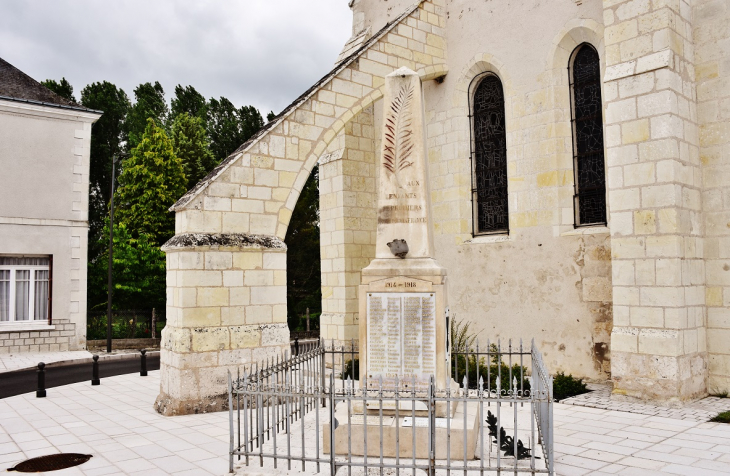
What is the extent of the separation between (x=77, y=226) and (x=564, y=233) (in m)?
13.5

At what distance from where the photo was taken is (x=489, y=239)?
431 inches

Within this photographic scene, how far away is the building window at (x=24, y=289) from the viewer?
1562 centimetres

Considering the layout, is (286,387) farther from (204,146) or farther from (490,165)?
(204,146)

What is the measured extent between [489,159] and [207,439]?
24.4ft

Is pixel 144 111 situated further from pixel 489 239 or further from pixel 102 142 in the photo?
pixel 489 239

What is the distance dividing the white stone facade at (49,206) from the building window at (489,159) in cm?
1166

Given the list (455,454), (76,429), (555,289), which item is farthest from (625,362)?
(76,429)

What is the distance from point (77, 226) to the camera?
16500mm

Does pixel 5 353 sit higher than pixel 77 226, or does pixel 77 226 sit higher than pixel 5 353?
pixel 77 226

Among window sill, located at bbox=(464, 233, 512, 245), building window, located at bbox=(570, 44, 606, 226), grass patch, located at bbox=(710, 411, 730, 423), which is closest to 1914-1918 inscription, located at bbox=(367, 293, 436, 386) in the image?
grass patch, located at bbox=(710, 411, 730, 423)

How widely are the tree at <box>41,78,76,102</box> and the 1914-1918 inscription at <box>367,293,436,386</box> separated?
29.5 m

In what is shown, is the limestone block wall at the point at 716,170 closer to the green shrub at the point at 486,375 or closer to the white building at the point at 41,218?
the green shrub at the point at 486,375

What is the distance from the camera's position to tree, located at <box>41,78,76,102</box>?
95.7ft

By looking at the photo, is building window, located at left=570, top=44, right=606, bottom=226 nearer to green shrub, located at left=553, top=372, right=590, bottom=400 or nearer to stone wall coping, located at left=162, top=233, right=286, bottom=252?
green shrub, located at left=553, top=372, right=590, bottom=400
